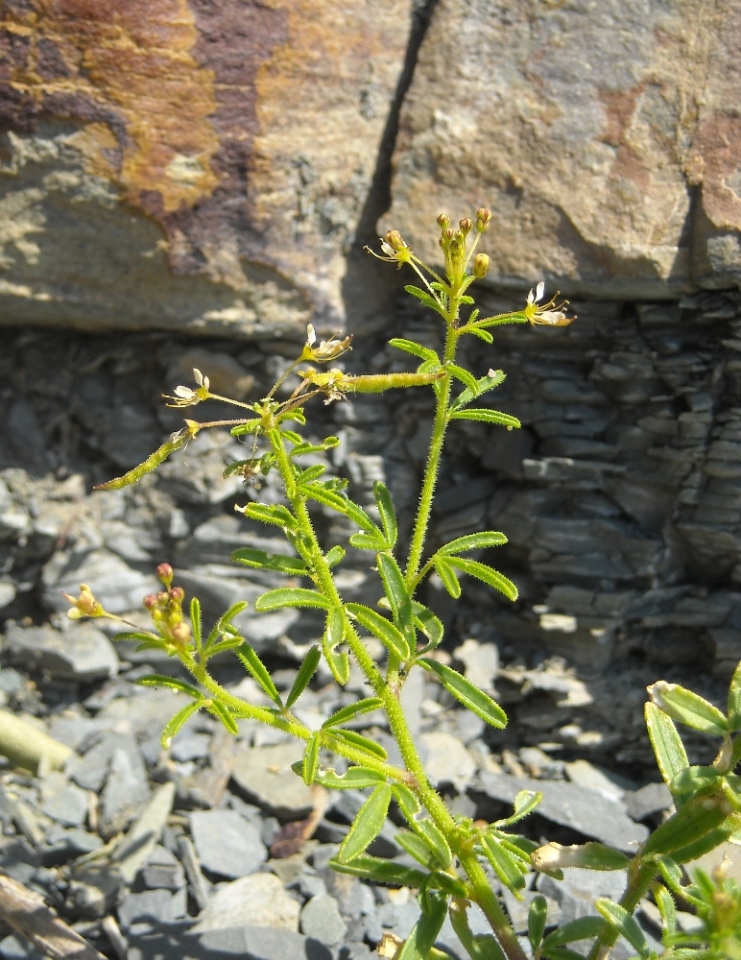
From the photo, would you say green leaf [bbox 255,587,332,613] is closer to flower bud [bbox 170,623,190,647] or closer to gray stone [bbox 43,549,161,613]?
flower bud [bbox 170,623,190,647]

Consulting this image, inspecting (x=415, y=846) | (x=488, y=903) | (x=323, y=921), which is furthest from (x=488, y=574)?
(x=323, y=921)

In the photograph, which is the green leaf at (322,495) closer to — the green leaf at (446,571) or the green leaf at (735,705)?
the green leaf at (446,571)

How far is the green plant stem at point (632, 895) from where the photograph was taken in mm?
1995

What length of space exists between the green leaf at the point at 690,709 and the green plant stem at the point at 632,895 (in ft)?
1.02

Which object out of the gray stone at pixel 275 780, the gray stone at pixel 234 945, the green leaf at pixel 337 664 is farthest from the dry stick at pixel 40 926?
the green leaf at pixel 337 664

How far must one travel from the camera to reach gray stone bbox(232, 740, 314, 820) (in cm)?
305

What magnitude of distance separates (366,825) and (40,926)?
43.1 inches

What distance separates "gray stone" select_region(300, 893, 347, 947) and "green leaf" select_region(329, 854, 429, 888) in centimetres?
56

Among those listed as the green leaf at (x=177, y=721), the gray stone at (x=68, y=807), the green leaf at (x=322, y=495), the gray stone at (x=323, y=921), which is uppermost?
the green leaf at (x=322, y=495)

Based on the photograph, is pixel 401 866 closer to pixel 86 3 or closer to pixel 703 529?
pixel 703 529

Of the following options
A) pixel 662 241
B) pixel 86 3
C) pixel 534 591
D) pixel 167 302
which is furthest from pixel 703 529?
pixel 86 3

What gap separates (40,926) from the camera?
8.03 ft

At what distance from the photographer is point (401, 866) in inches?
84.4

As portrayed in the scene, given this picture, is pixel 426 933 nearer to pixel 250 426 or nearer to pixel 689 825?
pixel 689 825
